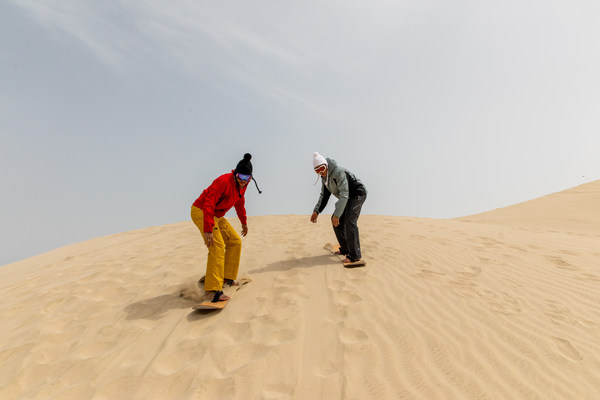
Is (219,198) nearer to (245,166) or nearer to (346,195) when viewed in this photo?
(245,166)

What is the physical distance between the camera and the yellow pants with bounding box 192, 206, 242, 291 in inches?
144

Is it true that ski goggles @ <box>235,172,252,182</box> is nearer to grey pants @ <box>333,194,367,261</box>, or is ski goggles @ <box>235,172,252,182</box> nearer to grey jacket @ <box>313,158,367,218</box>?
grey jacket @ <box>313,158,367,218</box>

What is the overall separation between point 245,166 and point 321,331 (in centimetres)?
210

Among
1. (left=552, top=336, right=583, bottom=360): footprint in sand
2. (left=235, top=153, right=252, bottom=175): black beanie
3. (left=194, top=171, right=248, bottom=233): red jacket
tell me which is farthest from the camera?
(left=235, top=153, right=252, bottom=175): black beanie

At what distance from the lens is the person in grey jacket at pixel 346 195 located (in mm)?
4750

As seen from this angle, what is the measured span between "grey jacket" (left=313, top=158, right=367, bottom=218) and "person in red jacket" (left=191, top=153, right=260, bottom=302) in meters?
1.43

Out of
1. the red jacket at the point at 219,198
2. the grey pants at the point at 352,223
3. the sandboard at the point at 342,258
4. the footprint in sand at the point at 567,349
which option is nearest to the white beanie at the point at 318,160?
the grey pants at the point at 352,223

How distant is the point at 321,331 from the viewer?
298 centimetres

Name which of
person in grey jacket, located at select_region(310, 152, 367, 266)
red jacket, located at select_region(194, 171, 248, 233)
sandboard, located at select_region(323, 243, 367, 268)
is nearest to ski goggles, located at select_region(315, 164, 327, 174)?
person in grey jacket, located at select_region(310, 152, 367, 266)

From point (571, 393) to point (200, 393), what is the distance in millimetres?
2625

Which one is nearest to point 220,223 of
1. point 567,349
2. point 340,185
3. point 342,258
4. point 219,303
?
→ point 219,303

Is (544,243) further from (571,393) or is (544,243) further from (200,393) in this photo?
(200,393)

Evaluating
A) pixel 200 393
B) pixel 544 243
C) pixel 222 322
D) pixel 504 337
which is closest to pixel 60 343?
pixel 222 322

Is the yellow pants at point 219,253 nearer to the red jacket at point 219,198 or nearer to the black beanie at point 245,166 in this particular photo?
the red jacket at point 219,198
